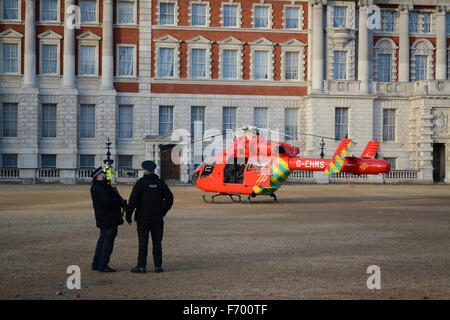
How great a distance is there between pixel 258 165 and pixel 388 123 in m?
24.8

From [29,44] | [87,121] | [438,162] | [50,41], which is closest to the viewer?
[29,44]

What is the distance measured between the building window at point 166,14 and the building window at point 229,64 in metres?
4.72

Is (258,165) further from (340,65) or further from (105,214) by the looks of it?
(340,65)

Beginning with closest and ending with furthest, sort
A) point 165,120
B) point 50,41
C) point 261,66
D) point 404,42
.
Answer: point 50,41, point 165,120, point 261,66, point 404,42

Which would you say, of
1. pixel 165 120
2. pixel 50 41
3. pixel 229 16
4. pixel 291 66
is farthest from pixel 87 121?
pixel 291 66

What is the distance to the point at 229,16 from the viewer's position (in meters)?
47.7

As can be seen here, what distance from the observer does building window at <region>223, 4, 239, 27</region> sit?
156 ft

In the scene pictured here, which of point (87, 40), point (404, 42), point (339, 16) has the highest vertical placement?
point (339, 16)

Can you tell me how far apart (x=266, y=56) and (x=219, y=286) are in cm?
3949

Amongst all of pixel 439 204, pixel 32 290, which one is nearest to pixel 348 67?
pixel 439 204

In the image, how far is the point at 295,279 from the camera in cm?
1059

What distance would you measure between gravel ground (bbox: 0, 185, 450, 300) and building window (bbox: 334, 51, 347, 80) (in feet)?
83.9

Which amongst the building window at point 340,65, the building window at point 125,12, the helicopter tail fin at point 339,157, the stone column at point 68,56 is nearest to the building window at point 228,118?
the building window at point 340,65

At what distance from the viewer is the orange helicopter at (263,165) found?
86.6 feet
